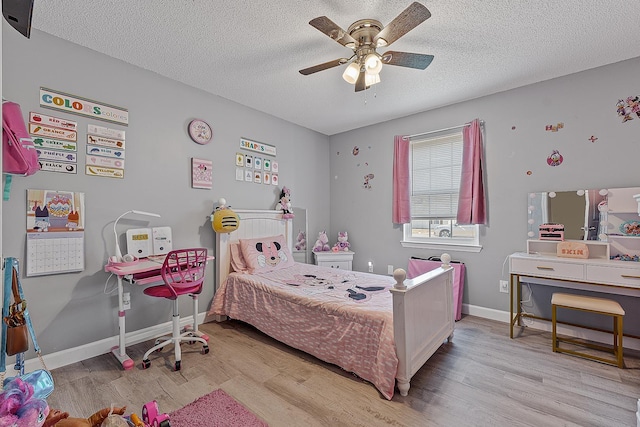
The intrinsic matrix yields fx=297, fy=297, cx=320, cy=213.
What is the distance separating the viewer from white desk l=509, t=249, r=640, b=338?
2369 mm

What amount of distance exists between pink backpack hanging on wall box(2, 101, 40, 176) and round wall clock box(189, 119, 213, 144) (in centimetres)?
137

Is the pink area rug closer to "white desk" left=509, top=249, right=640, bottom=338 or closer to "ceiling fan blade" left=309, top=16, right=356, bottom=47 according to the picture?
"ceiling fan blade" left=309, top=16, right=356, bottom=47

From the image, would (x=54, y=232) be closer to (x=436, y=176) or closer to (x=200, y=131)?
(x=200, y=131)

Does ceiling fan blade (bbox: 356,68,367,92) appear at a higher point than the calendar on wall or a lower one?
higher

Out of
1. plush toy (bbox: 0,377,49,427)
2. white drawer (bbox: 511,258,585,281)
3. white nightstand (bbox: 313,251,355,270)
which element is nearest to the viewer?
plush toy (bbox: 0,377,49,427)

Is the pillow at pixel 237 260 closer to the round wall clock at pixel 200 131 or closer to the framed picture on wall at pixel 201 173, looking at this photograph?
the framed picture on wall at pixel 201 173

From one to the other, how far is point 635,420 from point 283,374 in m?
2.20

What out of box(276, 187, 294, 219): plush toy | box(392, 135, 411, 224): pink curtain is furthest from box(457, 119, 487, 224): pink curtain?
box(276, 187, 294, 219): plush toy

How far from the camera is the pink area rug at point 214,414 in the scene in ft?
5.73

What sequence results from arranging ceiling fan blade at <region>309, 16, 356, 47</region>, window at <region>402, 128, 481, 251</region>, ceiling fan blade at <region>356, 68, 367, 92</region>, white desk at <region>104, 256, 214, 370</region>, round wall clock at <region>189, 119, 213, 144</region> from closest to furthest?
ceiling fan blade at <region>309, 16, 356, 47</region>, white desk at <region>104, 256, 214, 370</region>, ceiling fan blade at <region>356, 68, 367, 92</region>, round wall clock at <region>189, 119, 213, 144</region>, window at <region>402, 128, 481, 251</region>

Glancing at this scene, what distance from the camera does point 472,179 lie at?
3.43 meters

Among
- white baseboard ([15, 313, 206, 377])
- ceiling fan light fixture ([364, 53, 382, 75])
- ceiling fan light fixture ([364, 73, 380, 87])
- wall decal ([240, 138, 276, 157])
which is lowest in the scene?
white baseboard ([15, 313, 206, 377])

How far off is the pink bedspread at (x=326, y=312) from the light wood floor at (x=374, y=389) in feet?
0.50

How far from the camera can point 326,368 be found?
7.72ft
